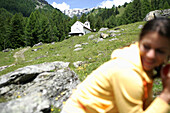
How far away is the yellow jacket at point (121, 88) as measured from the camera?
1.51 metres

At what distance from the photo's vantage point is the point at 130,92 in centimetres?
151

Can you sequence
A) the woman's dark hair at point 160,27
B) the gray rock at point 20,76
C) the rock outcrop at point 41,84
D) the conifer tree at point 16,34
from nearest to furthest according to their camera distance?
1. the woman's dark hair at point 160,27
2. the rock outcrop at point 41,84
3. the gray rock at point 20,76
4. the conifer tree at point 16,34

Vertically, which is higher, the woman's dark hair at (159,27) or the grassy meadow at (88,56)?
the woman's dark hair at (159,27)

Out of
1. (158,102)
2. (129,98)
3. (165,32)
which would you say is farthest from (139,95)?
(165,32)

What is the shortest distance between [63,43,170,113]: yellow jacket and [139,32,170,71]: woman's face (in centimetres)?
9

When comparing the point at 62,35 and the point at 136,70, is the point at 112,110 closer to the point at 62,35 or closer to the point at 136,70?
the point at 136,70

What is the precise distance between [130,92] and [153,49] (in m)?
0.65

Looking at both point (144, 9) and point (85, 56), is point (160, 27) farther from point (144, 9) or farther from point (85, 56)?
point (144, 9)

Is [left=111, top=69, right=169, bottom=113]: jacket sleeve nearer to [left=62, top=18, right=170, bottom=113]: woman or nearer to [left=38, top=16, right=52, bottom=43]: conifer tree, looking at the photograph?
[left=62, top=18, right=170, bottom=113]: woman

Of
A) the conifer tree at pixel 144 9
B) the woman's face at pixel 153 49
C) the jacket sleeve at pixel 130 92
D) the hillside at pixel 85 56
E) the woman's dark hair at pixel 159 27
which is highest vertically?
the conifer tree at pixel 144 9

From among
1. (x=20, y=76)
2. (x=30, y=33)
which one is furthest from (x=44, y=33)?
(x=20, y=76)

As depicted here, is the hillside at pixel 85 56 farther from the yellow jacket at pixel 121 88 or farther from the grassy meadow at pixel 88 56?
the yellow jacket at pixel 121 88

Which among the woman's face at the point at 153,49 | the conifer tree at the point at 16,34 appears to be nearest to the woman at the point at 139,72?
the woman's face at the point at 153,49

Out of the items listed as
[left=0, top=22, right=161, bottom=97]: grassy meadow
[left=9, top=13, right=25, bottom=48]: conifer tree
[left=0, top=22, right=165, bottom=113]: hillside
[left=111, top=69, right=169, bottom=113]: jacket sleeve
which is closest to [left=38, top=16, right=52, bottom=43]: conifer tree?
[left=9, top=13, right=25, bottom=48]: conifer tree
